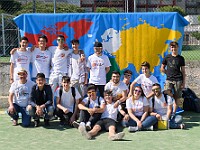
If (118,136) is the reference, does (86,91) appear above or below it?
above

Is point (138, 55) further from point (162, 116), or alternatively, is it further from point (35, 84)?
point (35, 84)

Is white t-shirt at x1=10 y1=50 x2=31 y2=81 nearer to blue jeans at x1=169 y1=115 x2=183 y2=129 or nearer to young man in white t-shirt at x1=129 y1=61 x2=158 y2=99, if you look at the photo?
young man in white t-shirt at x1=129 y1=61 x2=158 y2=99

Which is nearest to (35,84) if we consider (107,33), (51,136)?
(51,136)

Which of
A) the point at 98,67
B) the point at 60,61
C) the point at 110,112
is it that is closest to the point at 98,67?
the point at 98,67

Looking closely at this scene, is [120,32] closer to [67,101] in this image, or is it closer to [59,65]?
[59,65]

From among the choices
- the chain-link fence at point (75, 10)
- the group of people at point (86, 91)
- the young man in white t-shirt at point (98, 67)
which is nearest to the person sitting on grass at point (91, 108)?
the group of people at point (86, 91)

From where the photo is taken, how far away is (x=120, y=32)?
8234 millimetres

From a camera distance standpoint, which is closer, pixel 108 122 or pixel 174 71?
pixel 108 122

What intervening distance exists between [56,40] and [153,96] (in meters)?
2.60

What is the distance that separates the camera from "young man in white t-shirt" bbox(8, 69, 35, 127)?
7405 millimetres

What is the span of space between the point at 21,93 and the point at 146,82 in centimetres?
254

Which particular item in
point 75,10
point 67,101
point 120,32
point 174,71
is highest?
point 75,10

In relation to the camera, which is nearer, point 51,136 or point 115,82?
point 51,136

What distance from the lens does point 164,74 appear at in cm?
807
